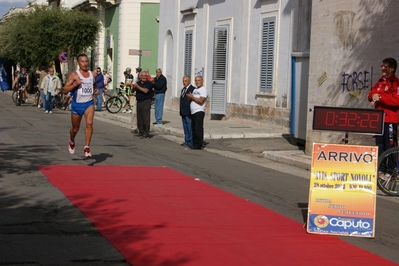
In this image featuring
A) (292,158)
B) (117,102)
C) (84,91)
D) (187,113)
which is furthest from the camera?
(117,102)

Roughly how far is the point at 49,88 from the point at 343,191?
23.7 m

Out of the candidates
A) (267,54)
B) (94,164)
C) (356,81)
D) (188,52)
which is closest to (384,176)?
(356,81)

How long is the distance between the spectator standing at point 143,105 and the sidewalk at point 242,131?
4.51 feet

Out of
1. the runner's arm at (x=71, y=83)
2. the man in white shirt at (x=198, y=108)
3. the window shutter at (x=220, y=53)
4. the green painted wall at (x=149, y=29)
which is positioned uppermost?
the green painted wall at (x=149, y=29)

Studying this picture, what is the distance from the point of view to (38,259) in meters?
6.87

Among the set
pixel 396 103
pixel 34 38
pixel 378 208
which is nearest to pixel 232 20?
pixel 396 103

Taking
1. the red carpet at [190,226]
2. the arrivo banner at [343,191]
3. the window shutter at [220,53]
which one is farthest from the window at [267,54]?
the arrivo banner at [343,191]

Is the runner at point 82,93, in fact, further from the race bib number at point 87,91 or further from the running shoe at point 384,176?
the running shoe at point 384,176

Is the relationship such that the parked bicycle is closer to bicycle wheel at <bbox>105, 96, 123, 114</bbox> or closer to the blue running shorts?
bicycle wheel at <bbox>105, 96, 123, 114</bbox>

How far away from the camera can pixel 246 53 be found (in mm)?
25375

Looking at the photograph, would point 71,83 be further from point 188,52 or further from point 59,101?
point 59,101

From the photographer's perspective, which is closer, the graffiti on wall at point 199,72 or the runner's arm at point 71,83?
the runner's arm at point 71,83

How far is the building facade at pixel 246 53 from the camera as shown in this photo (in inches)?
870

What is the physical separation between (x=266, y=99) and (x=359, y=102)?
28.7 feet
